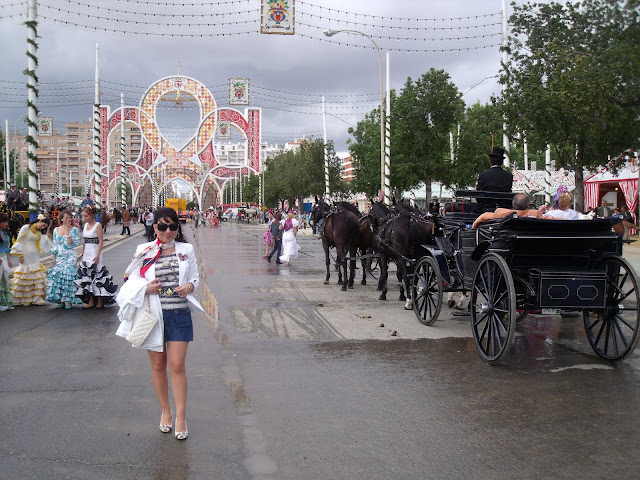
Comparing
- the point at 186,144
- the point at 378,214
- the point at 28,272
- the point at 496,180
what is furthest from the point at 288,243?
the point at 186,144

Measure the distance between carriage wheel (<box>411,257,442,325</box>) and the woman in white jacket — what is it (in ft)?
15.2

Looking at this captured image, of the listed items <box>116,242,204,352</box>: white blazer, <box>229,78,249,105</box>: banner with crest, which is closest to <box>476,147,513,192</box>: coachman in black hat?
<box>116,242,204,352</box>: white blazer

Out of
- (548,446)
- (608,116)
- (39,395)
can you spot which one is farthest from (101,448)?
(608,116)

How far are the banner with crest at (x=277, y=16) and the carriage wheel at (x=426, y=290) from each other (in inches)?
474

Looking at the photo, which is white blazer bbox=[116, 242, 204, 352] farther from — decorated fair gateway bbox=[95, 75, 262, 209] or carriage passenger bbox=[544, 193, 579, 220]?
decorated fair gateway bbox=[95, 75, 262, 209]

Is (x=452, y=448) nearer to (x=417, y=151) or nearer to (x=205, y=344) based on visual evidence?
(x=205, y=344)

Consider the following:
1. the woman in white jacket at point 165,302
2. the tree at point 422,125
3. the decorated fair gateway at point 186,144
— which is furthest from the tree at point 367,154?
the decorated fair gateway at point 186,144

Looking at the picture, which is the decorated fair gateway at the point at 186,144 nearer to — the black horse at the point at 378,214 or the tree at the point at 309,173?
the tree at the point at 309,173

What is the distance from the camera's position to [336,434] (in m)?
4.76

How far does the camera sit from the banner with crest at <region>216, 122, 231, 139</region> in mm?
96562

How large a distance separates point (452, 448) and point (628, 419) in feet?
5.46

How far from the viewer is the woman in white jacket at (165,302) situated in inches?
185

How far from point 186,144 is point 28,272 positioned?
9314cm

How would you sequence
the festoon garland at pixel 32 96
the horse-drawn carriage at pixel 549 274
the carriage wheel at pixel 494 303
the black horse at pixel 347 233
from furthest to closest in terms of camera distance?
the festoon garland at pixel 32 96, the black horse at pixel 347 233, the carriage wheel at pixel 494 303, the horse-drawn carriage at pixel 549 274
